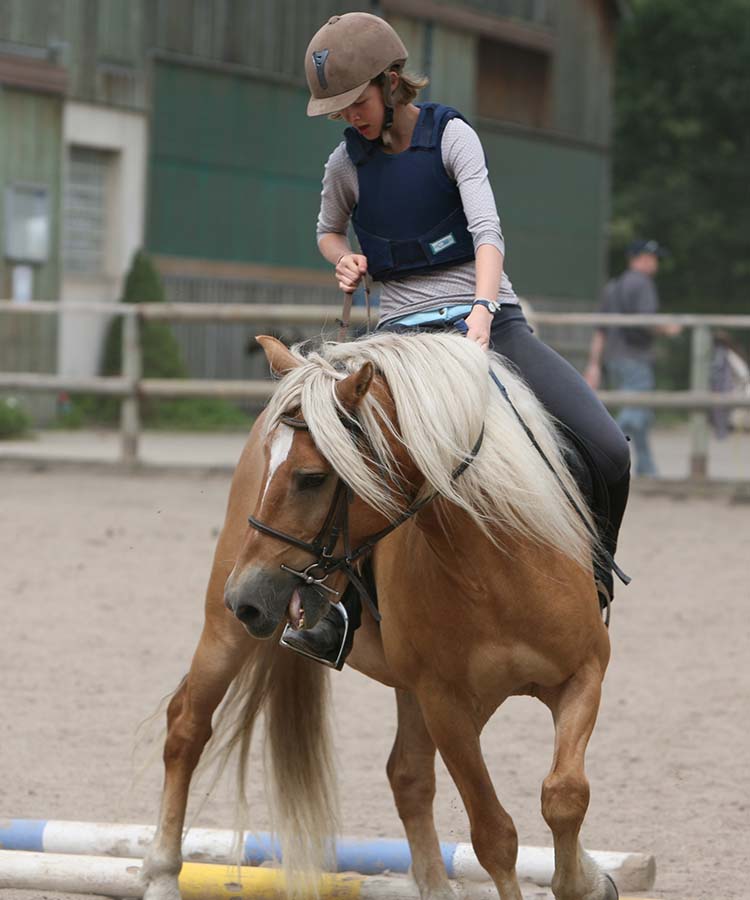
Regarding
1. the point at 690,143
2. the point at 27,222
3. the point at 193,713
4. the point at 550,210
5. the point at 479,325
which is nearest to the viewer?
the point at 479,325

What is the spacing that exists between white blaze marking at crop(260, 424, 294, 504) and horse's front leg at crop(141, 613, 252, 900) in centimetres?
123

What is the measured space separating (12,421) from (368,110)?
1193 centimetres

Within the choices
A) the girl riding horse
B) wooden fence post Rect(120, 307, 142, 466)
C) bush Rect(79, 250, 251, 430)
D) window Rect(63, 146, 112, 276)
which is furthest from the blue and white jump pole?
window Rect(63, 146, 112, 276)

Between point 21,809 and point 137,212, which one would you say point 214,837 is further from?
point 137,212

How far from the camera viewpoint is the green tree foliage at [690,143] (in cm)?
3378

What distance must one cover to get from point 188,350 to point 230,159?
272 centimetres

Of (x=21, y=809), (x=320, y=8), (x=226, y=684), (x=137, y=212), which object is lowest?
(x=21, y=809)

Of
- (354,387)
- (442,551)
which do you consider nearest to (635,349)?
(442,551)

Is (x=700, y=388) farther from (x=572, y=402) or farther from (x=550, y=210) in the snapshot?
(x=550, y=210)

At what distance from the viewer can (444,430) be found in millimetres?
3250

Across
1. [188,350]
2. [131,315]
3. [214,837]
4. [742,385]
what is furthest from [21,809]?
[188,350]

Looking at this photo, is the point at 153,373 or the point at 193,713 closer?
the point at 193,713

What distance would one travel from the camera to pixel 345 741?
5.86m

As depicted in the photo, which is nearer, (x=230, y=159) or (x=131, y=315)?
(x=131, y=315)
